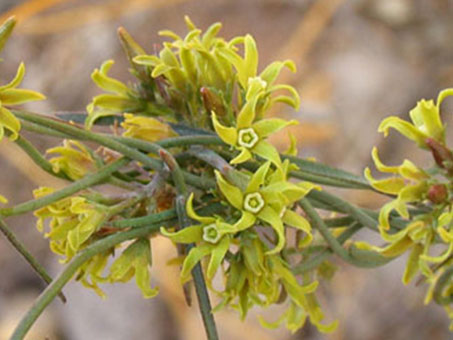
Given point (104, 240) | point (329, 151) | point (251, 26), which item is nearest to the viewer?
point (104, 240)

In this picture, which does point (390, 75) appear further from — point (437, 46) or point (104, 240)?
point (104, 240)

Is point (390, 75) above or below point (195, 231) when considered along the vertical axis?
below

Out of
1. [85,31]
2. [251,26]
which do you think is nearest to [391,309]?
[251,26]

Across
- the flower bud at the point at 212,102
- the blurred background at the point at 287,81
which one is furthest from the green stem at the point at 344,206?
the blurred background at the point at 287,81

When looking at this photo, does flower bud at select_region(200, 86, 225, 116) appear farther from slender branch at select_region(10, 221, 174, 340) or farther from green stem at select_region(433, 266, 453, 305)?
green stem at select_region(433, 266, 453, 305)

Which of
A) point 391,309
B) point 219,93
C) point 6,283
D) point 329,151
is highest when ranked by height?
point 219,93

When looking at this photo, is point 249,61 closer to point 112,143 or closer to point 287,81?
point 112,143

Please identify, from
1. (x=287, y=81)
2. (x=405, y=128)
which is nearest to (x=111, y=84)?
(x=405, y=128)

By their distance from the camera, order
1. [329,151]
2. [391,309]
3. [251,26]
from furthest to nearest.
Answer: [251,26], [329,151], [391,309]
